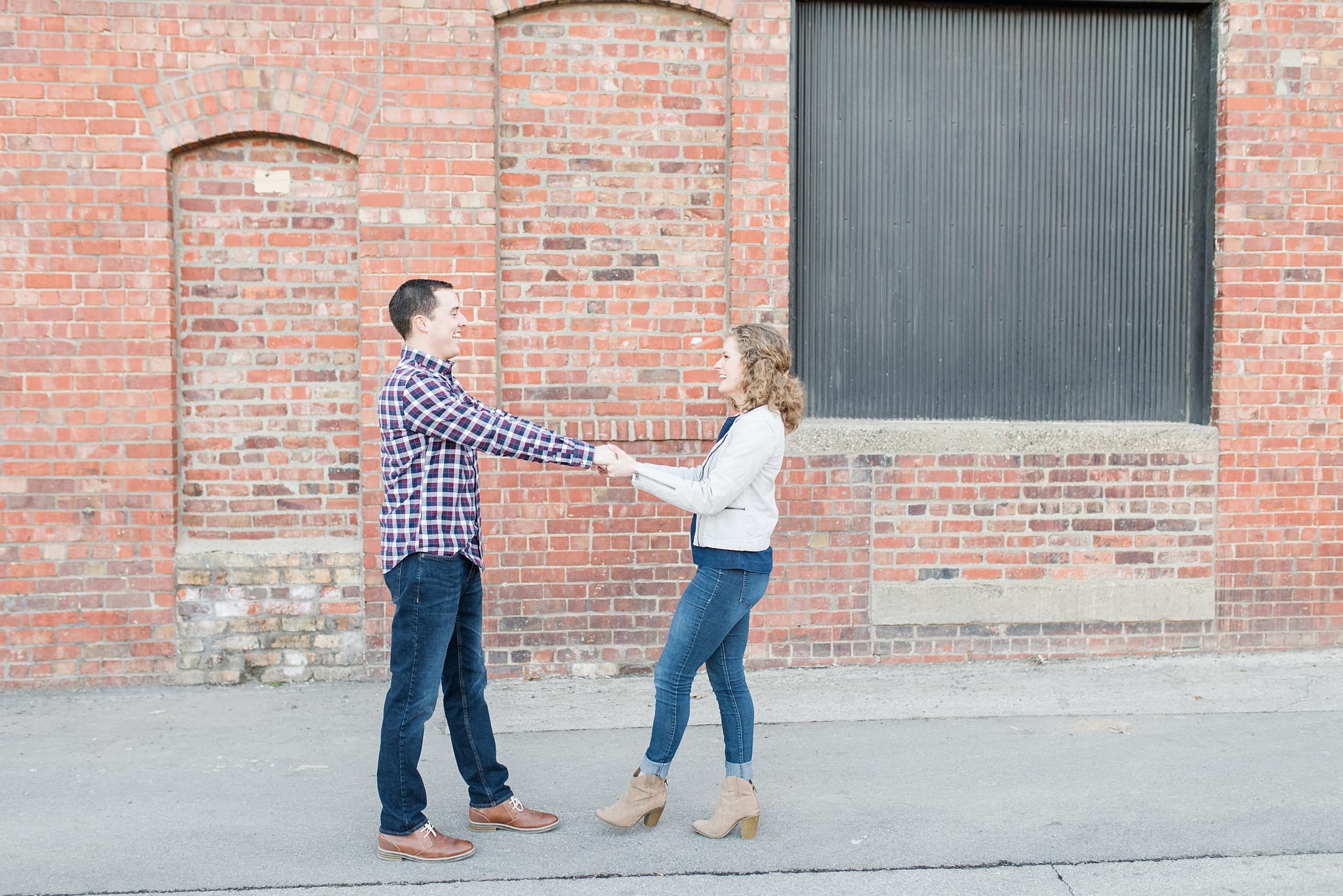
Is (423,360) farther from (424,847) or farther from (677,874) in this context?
(677,874)

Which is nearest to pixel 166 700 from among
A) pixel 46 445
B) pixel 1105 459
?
pixel 46 445

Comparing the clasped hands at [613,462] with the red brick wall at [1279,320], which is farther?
the red brick wall at [1279,320]

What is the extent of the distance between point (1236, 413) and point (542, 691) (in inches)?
163

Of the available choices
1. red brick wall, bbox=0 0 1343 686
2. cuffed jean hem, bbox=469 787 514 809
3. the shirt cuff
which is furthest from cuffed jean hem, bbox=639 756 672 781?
red brick wall, bbox=0 0 1343 686

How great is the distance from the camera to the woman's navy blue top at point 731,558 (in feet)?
12.0

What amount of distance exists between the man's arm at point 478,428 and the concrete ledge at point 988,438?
239 centimetres

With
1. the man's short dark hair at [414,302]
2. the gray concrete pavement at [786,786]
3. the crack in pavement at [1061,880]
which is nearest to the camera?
the crack in pavement at [1061,880]

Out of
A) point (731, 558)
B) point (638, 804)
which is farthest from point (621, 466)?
point (638, 804)

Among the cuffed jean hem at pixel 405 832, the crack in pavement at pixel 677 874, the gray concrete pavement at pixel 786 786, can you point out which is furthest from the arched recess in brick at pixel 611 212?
the crack in pavement at pixel 677 874

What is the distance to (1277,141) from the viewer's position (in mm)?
5930

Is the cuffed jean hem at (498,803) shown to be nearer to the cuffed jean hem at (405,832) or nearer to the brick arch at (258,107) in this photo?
the cuffed jean hem at (405,832)

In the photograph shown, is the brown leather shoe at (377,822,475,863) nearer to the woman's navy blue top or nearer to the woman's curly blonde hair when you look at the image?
the woman's navy blue top

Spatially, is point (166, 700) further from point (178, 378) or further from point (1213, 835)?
point (1213, 835)

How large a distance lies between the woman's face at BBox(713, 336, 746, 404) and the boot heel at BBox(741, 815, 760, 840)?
1.47 m
